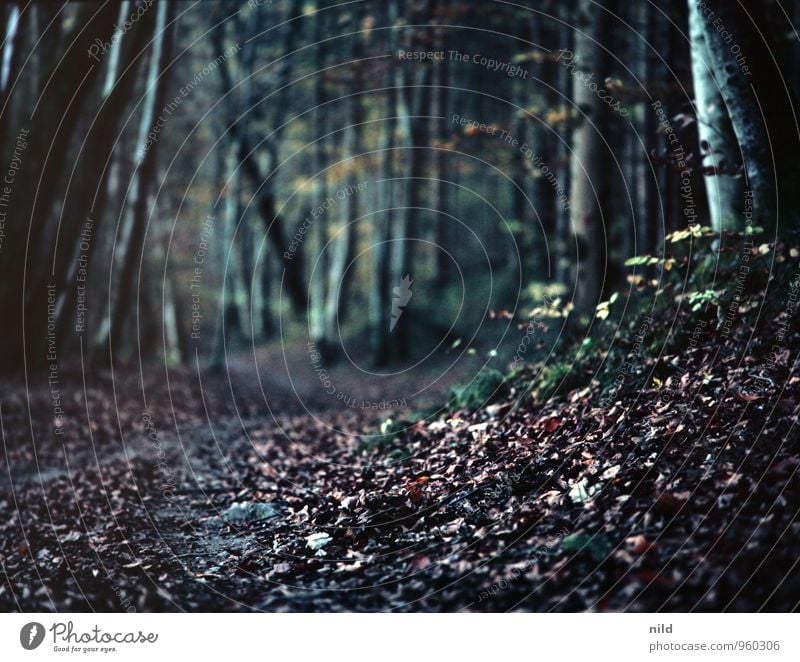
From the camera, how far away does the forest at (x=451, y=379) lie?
429cm

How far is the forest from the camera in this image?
14.1 feet

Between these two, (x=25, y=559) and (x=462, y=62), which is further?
(x=462, y=62)

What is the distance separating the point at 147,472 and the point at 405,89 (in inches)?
434

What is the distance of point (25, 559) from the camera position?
5.46 metres

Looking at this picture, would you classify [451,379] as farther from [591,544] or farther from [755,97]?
[591,544]

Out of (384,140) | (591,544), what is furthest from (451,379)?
(591,544)

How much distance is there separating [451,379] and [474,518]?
758cm

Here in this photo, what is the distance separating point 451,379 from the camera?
12289 mm

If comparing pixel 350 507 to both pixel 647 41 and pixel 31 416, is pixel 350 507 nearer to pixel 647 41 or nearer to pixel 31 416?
pixel 31 416
